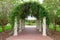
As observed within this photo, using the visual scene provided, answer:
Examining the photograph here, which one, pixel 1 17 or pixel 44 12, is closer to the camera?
pixel 44 12

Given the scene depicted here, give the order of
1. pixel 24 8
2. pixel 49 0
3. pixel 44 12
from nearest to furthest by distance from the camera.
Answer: pixel 44 12 < pixel 24 8 < pixel 49 0

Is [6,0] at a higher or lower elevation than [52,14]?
higher

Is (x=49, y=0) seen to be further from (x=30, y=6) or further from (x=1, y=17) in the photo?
(x=1, y=17)

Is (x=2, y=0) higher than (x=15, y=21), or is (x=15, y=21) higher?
(x=2, y=0)

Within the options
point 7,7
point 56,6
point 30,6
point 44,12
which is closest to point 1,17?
point 7,7

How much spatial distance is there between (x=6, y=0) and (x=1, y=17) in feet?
7.88

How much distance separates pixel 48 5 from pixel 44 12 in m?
3.40

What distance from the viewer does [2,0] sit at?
22.1 metres

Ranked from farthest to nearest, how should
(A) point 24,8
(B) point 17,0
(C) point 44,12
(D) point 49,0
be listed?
(B) point 17,0 → (D) point 49,0 → (A) point 24,8 → (C) point 44,12

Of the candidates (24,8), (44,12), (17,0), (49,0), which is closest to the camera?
(44,12)

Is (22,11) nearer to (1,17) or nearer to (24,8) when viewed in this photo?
(24,8)

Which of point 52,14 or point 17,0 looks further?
point 17,0

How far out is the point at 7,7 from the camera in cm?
2298

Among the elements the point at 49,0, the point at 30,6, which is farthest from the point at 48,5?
the point at 30,6
